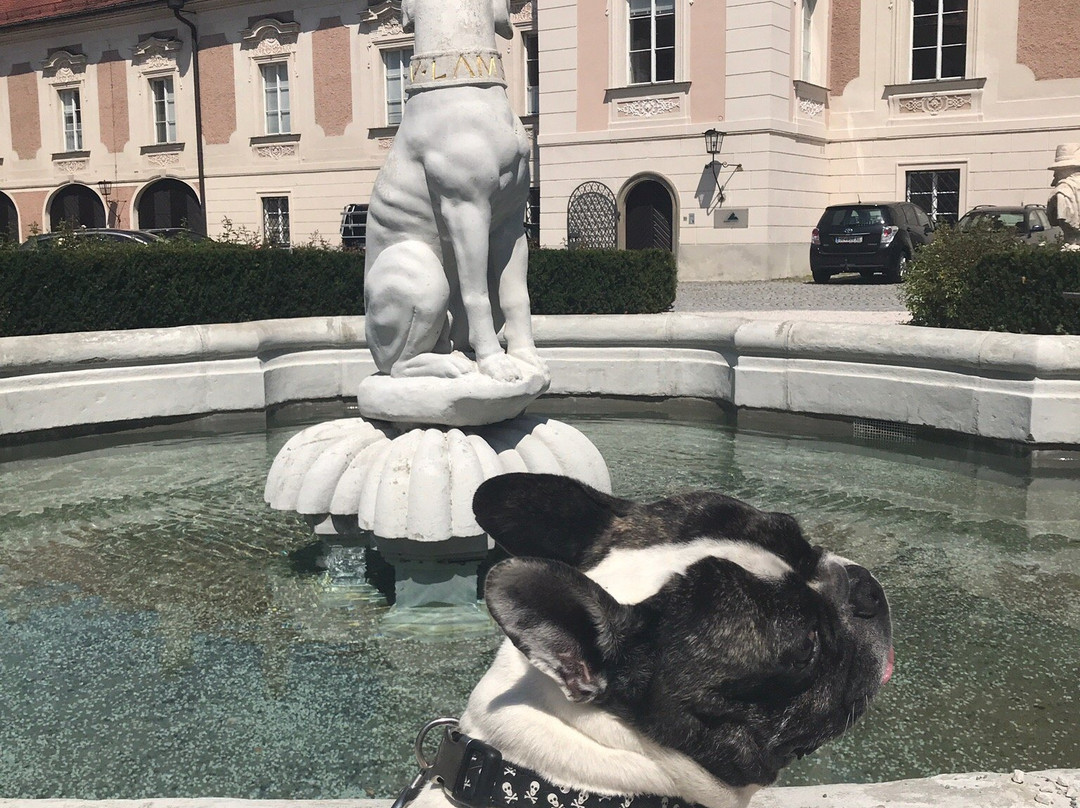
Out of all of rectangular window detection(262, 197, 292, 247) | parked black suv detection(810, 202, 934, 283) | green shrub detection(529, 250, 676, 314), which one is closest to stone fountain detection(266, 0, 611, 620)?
green shrub detection(529, 250, 676, 314)

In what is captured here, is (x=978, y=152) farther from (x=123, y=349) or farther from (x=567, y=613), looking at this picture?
(x=567, y=613)

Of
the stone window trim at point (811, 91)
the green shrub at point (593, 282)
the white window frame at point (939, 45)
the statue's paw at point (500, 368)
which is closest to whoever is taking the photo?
the statue's paw at point (500, 368)

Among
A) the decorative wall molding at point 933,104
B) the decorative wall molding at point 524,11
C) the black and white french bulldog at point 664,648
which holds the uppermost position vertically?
the decorative wall molding at point 524,11

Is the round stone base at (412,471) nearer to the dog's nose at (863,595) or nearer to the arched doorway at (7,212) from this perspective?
the dog's nose at (863,595)

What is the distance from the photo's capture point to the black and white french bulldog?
131 cm

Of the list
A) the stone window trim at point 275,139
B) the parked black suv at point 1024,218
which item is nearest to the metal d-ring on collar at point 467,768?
the parked black suv at point 1024,218

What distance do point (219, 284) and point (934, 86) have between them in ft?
62.4

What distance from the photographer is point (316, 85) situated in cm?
3034

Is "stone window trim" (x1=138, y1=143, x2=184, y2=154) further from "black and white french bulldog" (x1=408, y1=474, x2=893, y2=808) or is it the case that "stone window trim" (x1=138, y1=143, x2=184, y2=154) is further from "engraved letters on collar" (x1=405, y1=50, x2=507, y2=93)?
"black and white french bulldog" (x1=408, y1=474, x2=893, y2=808)

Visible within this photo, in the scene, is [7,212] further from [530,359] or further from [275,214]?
[530,359]

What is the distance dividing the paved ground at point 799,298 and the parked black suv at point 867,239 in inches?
14.2

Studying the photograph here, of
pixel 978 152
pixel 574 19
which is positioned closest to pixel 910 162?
pixel 978 152

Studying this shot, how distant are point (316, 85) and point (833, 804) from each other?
3052 centimetres

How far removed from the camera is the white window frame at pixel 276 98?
3112 centimetres
